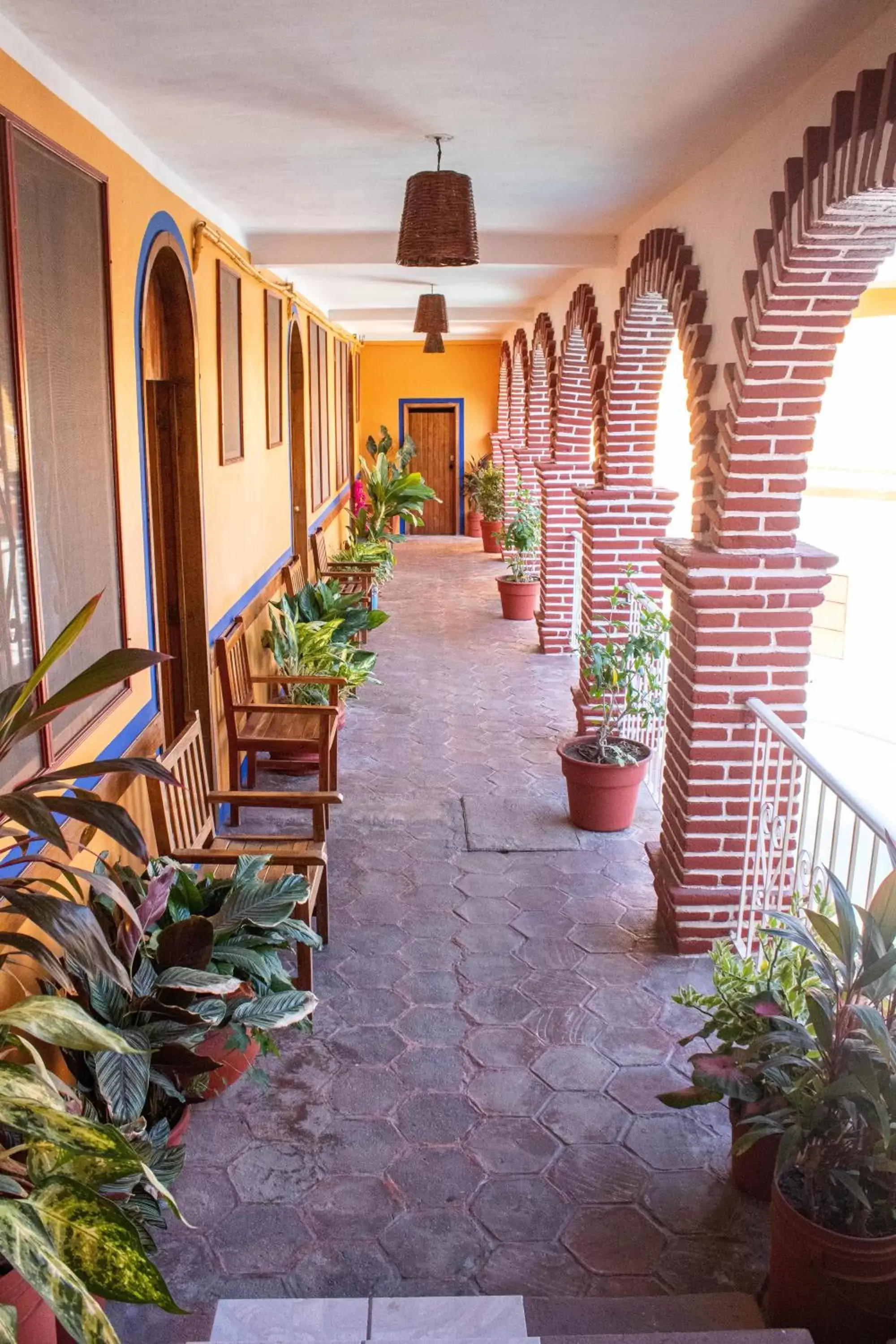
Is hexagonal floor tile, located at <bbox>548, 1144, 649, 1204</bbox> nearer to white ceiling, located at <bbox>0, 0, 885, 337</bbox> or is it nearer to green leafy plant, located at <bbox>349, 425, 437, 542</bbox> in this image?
white ceiling, located at <bbox>0, 0, 885, 337</bbox>

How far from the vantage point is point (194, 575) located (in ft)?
15.8

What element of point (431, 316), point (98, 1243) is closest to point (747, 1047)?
point (98, 1243)

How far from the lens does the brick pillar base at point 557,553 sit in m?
8.98

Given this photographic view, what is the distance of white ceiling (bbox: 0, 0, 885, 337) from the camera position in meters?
2.59

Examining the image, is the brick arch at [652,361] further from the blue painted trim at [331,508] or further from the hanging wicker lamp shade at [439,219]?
the blue painted trim at [331,508]

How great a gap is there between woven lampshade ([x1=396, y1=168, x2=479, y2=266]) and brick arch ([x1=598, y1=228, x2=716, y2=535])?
110 centimetres

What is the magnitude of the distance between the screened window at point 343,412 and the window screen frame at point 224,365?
6.22m

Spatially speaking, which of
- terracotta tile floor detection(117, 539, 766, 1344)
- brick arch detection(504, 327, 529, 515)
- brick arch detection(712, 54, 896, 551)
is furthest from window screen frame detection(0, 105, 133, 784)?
brick arch detection(504, 327, 529, 515)

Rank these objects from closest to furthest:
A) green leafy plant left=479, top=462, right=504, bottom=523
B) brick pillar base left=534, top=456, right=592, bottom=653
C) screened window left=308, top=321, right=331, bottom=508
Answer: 1. brick pillar base left=534, top=456, right=592, bottom=653
2. screened window left=308, top=321, right=331, bottom=508
3. green leafy plant left=479, top=462, right=504, bottom=523

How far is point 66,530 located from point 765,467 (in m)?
2.35

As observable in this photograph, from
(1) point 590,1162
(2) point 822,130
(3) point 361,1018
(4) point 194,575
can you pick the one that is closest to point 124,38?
(2) point 822,130

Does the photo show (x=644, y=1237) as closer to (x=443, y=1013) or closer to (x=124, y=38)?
(x=443, y=1013)

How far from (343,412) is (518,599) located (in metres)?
4.14

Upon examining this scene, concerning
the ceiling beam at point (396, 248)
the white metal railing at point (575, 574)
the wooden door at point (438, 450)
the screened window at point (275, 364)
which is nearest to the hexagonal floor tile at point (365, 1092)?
the ceiling beam at point (396, 248)
